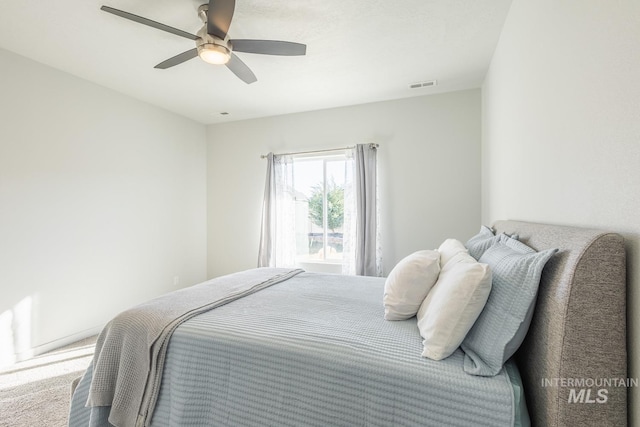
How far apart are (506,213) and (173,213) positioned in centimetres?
391

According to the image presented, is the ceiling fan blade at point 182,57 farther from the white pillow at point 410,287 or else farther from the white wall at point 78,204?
the white pillow at point 410,287

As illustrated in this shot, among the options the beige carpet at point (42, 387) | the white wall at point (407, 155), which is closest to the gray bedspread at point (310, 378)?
the beige carpet at point (42, 387)

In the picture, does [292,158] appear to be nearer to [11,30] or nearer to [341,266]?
[341,266]

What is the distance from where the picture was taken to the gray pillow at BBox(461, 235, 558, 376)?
3.07 feet

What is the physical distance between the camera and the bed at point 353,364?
746mm

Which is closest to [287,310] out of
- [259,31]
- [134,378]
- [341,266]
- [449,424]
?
[134,378]

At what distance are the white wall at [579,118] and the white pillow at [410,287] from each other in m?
0.58

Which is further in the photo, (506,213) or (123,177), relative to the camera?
(123,177)

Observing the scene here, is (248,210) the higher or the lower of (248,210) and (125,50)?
the lower

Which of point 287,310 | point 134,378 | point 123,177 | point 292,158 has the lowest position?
point 134,378

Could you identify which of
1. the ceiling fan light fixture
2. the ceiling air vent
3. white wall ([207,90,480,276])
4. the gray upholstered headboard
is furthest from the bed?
the ceiling air vent

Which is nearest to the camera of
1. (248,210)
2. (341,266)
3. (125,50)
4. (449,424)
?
(449,424)

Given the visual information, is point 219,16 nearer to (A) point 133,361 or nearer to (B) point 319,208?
(A) point 133,361

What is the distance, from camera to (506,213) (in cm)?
218
